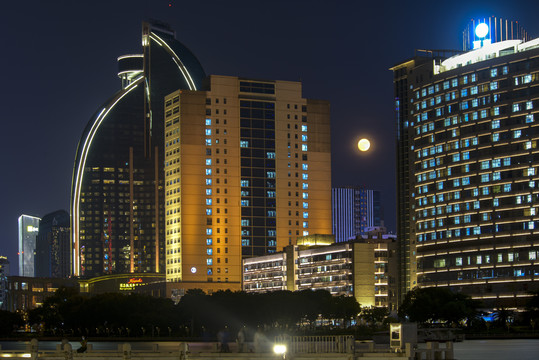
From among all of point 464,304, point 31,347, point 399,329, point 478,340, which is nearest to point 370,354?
point 399,329

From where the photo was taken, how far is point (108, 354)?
8219 cm

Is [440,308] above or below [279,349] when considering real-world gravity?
below

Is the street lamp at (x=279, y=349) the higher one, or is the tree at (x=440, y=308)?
the street lamp at (x=279, y=349)

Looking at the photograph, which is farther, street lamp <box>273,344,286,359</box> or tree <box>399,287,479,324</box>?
tree <box>399,287,479,324</box>

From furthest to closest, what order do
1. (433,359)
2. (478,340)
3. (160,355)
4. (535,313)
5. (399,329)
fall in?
(535,313)
(478,340)
(399,329)
(433,359)
(160,355)

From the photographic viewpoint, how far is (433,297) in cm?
19912

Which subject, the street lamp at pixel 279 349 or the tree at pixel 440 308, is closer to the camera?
the street lamp at pixel 279 349

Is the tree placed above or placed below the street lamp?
below

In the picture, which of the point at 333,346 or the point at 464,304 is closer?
the point at 333,346

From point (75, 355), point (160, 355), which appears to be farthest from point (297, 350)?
point (75, 355)

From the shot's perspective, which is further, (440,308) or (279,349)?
(440,308)

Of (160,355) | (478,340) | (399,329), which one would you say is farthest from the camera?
(478,340)

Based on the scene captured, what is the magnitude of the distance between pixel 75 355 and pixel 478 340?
11658 centimetres

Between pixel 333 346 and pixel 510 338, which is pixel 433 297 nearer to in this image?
pixel 510 338
